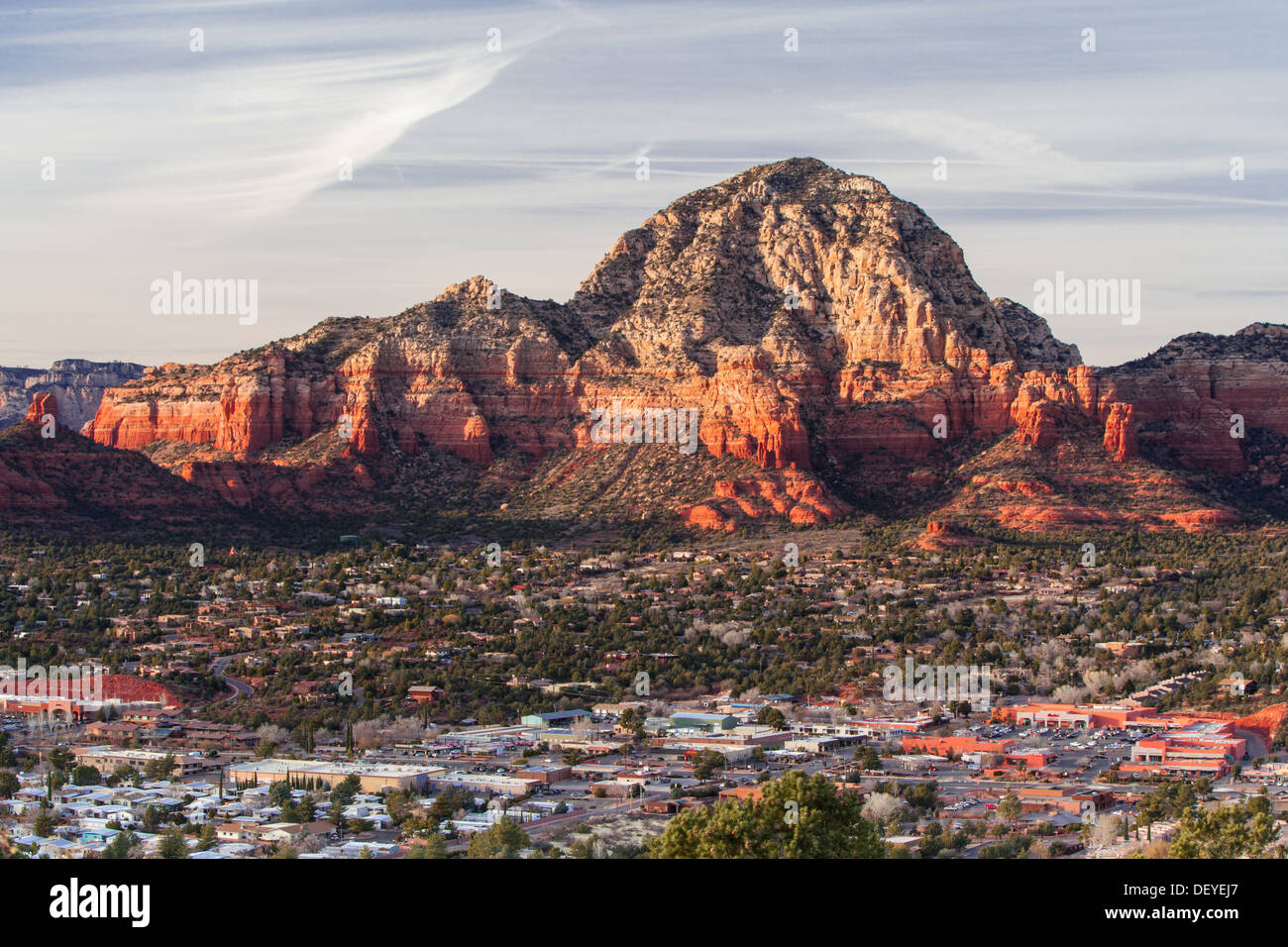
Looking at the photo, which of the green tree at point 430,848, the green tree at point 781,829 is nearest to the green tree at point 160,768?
the green tree at point 430,848

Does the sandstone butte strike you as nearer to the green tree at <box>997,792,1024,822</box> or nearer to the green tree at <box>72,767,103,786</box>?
the green tree at <box>72,767,103,786</box>

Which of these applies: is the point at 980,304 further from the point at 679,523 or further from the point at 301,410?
the point at 301,410

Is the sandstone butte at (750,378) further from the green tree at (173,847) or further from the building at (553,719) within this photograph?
the green tree at (173,847)

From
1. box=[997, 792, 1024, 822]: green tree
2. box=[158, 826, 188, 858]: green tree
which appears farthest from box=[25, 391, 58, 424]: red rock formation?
box=[997, 792, 1024, 822]: green tree

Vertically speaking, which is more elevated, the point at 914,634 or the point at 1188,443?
the point at 1188,443

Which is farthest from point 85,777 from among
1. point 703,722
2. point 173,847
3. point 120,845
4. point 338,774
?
point 703,722

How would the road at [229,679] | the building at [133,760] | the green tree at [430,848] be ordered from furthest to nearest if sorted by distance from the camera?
the road at [229,679], the building at [133,760], the green tree at [430,848]
